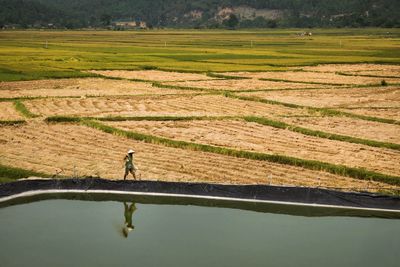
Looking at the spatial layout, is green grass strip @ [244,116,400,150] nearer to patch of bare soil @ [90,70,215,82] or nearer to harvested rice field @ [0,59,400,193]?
harvested rice field @ [0,59,400,193]

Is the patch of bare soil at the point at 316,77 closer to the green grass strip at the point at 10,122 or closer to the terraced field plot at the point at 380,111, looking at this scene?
the terraced field plot at the point at 380,111

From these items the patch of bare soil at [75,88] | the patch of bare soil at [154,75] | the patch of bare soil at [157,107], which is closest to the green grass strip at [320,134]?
the patch of bare soil at [157,107]

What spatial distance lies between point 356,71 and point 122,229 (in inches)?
899

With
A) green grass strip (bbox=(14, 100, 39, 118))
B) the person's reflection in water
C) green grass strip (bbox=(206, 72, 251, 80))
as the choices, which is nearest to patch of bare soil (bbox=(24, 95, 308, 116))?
green grass strip (bbox=(14, 100, 39, 118))

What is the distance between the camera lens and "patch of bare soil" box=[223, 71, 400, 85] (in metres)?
25.2

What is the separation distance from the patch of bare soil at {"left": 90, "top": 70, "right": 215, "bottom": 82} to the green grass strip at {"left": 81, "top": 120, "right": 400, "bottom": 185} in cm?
1118

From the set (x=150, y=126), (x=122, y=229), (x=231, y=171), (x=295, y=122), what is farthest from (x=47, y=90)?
(x=122, y=229)

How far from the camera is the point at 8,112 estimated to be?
16.8 metres

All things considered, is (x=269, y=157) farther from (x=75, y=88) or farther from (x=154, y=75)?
(x=154, y=75)

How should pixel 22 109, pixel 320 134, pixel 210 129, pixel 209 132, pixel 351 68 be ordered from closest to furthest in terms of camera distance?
pixel 320 134 → pixel 209 132 → pixel 210 129 → pixel 22 109 → pixel 351 68

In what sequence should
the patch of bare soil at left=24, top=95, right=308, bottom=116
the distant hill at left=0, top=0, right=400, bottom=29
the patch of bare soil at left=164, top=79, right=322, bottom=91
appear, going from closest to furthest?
the patch of bare soil at left=24, top=95, right=308, bottom=116 → the patch of bare soil at left=164, top=79, right=322, bottom=91 → the distant hill at left=0, top=0, right=400, bottom=29

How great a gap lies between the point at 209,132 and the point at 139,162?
3.26m

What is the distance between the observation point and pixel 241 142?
13125 millimetres

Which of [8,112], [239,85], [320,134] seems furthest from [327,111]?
[8,112]
